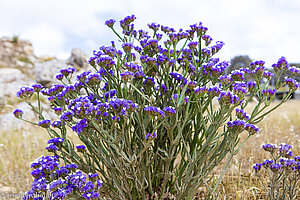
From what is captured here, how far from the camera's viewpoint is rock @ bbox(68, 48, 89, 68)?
12494mm

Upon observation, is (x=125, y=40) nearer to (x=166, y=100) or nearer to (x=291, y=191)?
(x=166, y=100)

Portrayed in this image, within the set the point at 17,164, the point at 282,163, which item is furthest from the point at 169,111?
the point at 17,164

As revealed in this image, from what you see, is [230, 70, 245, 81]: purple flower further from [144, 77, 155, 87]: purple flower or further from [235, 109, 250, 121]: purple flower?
[144, 77, 155, 87]: purple flower

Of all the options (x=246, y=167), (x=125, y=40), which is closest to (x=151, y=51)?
(x=125, y=40)

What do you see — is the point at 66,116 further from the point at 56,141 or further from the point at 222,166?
the point at 222,166

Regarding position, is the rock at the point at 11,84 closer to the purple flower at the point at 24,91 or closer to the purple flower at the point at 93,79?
the purple flower at the point at 24,91

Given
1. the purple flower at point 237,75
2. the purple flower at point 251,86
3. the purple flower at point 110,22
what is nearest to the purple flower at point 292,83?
the purple flower at point 251,86

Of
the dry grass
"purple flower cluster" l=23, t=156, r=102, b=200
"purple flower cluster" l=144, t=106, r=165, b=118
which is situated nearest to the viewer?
"purple flower cluster" l=144, t=106, r=165, b=118

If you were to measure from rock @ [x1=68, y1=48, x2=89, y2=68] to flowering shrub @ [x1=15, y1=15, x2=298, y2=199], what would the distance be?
10.8 m

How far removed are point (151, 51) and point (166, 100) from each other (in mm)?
388

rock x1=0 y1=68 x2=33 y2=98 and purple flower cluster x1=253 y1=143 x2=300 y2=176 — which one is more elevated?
rock x1=0 y1=68 x2=33 y2=98

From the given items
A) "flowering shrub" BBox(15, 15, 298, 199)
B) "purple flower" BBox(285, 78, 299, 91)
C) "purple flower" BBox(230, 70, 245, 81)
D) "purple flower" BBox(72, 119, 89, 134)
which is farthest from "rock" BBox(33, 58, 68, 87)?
"purple flower" BBox(285, 78, 299, 91)

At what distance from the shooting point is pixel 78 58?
12.6 meters

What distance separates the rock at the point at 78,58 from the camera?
12.5m
